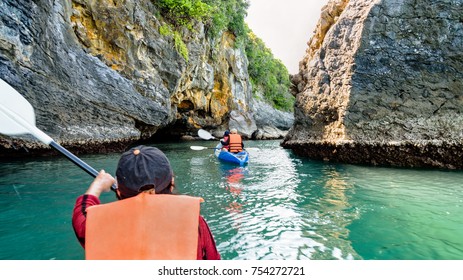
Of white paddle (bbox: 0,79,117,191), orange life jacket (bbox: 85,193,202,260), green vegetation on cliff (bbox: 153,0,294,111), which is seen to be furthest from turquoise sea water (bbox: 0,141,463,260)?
green vegetation on cliff (bbox: 153,0,294,111)

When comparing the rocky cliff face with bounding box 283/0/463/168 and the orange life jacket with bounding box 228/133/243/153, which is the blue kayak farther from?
the rocky cliff face with bounding box 283/0/463/168

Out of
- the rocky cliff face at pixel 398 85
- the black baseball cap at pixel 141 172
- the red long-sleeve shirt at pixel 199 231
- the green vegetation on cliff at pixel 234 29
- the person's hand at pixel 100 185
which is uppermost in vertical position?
the green vegetation on cliff at pixel 234 29

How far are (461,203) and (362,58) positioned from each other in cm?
495

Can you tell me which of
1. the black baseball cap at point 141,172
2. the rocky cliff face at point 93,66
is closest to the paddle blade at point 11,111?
the black baseball cap at point 141,172

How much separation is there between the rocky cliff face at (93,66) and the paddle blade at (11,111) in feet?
17.4

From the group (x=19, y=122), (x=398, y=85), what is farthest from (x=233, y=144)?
(x=19, y=122)

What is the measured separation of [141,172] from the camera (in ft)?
4.55

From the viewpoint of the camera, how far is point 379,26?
7.91 metres

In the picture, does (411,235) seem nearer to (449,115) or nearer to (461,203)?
(461,203)

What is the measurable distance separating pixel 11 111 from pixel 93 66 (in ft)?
27.5

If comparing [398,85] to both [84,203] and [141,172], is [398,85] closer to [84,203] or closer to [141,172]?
[141,172]

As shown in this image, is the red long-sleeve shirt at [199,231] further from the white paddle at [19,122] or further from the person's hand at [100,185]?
the white paddle at [19,122]

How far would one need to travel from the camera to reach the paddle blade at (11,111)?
2.63 meters
